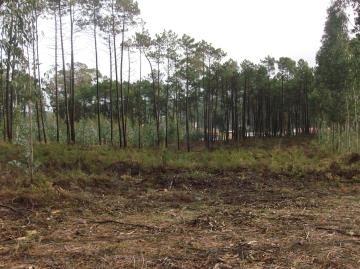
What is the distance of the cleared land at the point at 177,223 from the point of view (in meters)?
4.58

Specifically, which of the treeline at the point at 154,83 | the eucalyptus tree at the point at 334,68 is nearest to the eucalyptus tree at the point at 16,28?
the treeline at the point at 154,83

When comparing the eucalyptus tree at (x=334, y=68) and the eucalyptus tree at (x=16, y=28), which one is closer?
the eucalyptus tree at (x=16, y=28)

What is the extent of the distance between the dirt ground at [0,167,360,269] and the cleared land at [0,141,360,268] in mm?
13

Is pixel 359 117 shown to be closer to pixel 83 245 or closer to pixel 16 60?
pixel 16 60

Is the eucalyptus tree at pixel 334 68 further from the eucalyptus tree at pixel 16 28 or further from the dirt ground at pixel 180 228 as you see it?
the eucalyptus tree at pixel 16 28

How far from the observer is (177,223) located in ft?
21.1

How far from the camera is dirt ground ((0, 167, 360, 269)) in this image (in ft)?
14.9

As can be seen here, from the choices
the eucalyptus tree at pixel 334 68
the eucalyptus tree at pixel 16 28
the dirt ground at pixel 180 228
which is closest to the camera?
the dirt ground at pixel 180 228

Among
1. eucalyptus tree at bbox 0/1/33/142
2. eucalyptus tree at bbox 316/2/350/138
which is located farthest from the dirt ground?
eucalyptus tree at bbox 316/2/350/138

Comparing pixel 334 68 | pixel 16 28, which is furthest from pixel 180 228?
pixel 334 68

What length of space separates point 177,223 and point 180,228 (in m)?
0.40

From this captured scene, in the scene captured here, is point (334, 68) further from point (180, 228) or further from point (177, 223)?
point (180, 228)

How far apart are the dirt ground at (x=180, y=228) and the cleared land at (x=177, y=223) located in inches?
0.5

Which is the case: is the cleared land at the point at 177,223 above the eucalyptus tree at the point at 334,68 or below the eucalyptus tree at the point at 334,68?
below
